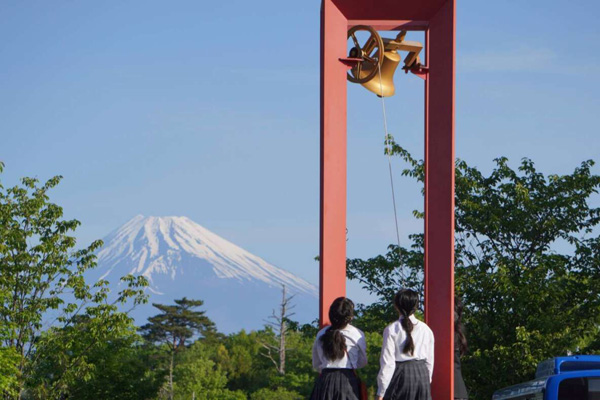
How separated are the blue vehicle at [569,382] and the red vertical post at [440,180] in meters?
1.95

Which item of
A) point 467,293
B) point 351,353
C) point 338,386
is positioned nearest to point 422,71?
point 351,353

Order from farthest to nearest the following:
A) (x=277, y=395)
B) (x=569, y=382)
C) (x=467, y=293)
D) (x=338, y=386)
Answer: (x=277, y=395) < (x=467, y=293) < (x=569, y=382) < (x=338, y=386)

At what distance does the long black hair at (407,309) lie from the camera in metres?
6.57

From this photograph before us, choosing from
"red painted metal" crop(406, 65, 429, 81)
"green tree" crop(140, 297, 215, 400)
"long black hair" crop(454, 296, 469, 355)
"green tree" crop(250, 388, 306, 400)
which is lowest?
"long black hair" crop(454, 296, 469, 355)

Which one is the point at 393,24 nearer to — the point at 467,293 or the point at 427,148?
the point at 427,148

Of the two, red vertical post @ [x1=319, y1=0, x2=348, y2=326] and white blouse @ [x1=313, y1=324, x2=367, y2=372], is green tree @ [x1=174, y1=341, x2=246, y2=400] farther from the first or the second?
white blouse @ [x1=313, y1=324, x2=367, y2=372]

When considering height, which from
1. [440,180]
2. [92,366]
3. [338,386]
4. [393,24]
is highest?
[393,24]

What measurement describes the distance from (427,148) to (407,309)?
173 cm

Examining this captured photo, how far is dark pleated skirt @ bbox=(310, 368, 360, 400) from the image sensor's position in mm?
6578

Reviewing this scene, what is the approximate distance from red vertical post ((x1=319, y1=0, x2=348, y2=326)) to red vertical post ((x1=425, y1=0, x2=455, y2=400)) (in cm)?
70

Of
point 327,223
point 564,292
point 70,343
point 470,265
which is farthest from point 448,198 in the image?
point 70,343

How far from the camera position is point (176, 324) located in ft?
227

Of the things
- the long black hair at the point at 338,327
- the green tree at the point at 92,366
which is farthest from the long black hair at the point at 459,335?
the green tree at the point at 92,366

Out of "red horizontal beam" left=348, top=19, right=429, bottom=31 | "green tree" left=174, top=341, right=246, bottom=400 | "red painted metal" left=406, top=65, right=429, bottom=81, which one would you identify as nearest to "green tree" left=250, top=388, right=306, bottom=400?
"green tree" left=174, top=341, right=246, bottom=400
